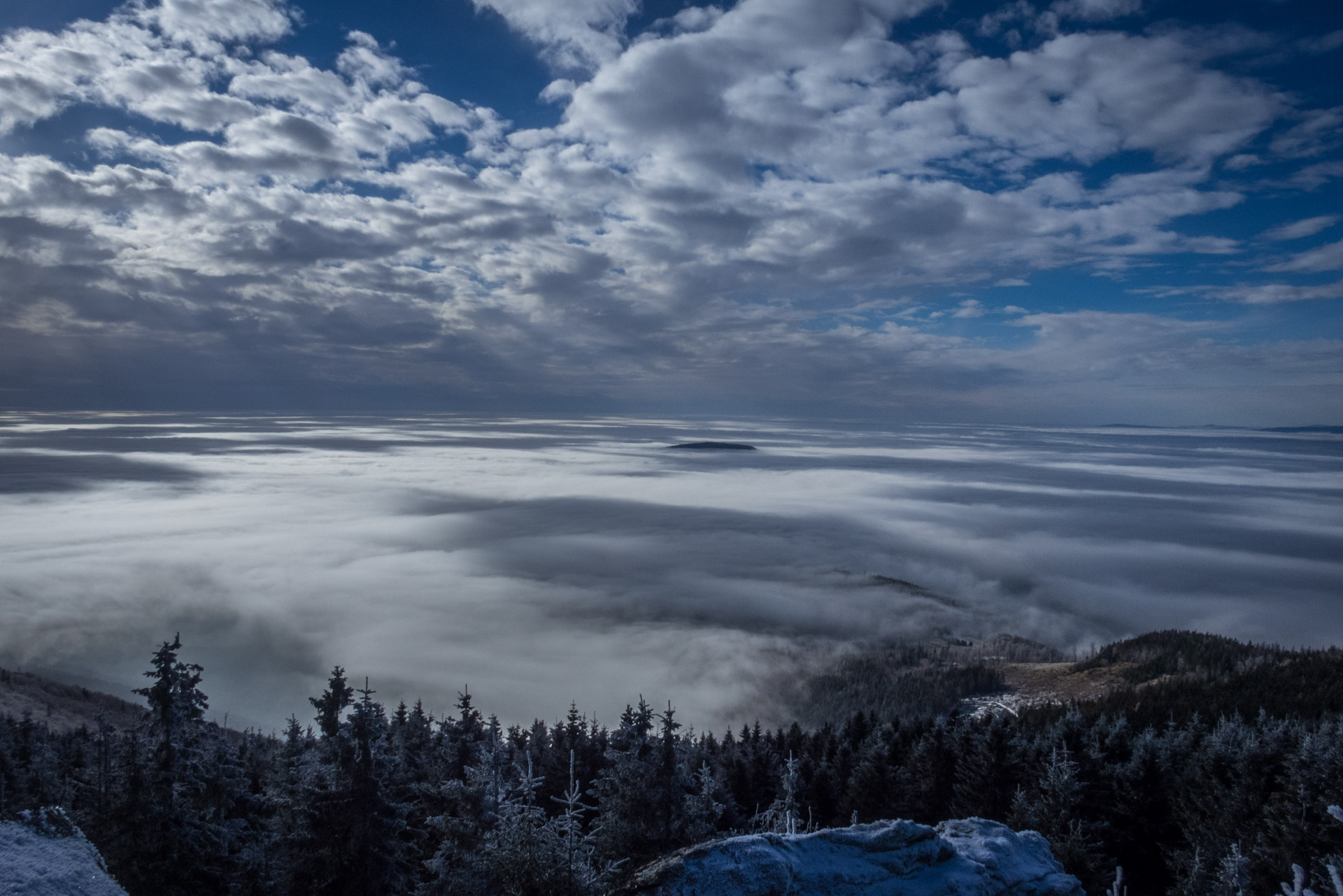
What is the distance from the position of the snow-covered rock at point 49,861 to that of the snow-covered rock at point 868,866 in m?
6.40

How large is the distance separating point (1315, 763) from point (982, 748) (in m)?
14.2

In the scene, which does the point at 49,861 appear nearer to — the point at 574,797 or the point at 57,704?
the point at 574,797

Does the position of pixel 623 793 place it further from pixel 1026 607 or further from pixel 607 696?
pixel 1026 607

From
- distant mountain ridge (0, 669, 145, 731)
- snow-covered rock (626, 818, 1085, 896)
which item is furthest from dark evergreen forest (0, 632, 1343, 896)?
distant mountain ridge (0, 669, 145, 731)

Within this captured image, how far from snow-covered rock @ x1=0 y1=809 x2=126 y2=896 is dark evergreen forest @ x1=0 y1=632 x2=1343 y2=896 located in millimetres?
900

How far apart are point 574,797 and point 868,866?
4.89m

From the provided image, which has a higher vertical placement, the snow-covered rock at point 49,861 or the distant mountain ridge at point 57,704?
the snow-covered rock at point 49,861

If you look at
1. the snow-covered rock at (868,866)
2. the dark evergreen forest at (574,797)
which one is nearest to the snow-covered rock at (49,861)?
the dark evergreen forest at (574,797)

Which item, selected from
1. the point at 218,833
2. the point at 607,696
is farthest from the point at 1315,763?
the point at 607,696

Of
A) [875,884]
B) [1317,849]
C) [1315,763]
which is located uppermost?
[875,884]

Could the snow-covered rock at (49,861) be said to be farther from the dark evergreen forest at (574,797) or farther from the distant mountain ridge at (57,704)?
the distant mountain ridge at (57,704)

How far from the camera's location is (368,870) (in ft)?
52.5

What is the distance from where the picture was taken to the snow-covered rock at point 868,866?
7.25 m

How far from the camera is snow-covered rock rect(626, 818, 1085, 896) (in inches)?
285
